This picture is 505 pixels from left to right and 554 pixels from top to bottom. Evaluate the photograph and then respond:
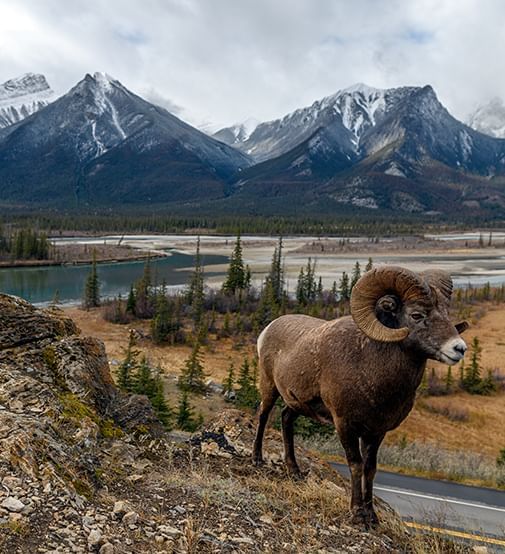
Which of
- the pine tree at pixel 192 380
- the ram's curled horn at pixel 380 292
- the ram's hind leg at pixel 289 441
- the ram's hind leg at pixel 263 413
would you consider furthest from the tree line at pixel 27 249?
the ram's curled horn at pixel 380 292

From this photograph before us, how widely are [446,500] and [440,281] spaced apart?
678cm

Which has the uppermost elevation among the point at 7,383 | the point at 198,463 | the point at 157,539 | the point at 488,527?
the point at 7,383

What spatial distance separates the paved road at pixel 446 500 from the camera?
26.9 feet

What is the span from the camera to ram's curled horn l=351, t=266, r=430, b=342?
4301mm

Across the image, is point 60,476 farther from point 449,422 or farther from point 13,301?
point 449,422

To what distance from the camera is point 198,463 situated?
582 centimetres

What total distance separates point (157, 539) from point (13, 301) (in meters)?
4.47

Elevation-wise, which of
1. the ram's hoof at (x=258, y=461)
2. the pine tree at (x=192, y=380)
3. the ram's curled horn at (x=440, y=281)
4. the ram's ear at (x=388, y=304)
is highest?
the ram's curled horn at (x=440, y=281)

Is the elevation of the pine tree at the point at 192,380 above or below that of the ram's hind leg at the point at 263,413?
below

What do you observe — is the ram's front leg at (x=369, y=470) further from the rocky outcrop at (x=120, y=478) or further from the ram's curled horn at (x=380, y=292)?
the ram's curled horn at (x=380, y=292)

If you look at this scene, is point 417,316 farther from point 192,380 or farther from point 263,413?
point 192,380

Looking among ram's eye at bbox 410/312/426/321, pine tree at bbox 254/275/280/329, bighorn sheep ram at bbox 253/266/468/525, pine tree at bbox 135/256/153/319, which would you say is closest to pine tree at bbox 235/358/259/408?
bighorn sheep ram at bbox 253/266/468/525

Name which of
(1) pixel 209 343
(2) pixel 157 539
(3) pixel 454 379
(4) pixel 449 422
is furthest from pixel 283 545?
(1) pixel 209 343

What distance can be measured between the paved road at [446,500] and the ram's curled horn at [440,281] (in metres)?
4.56
